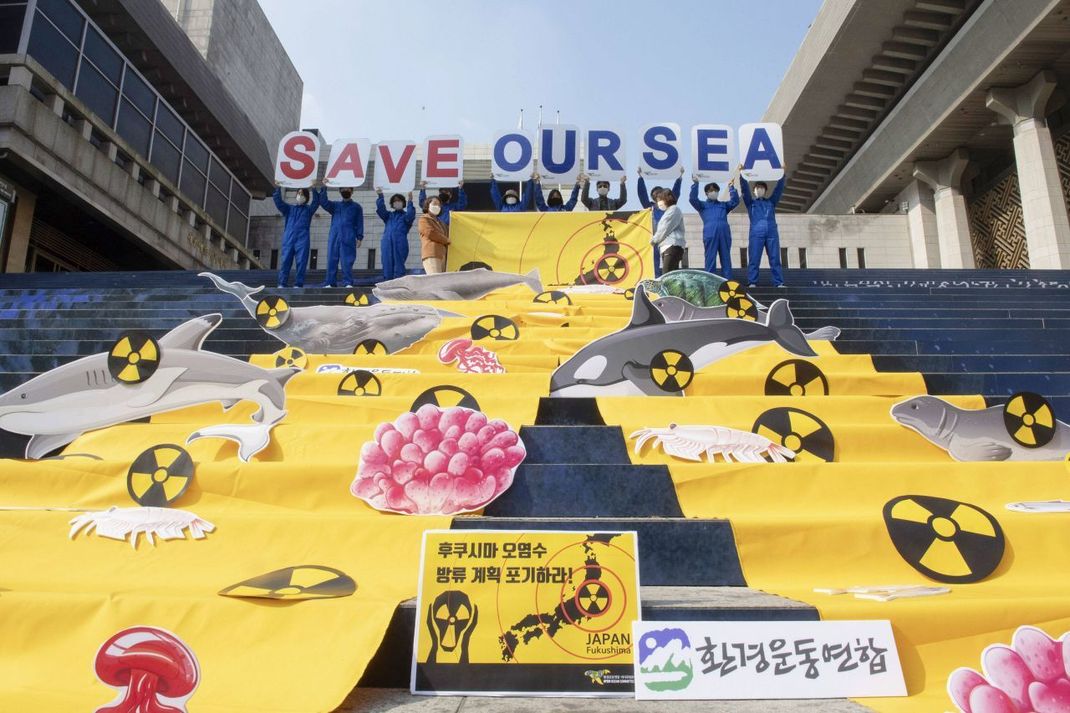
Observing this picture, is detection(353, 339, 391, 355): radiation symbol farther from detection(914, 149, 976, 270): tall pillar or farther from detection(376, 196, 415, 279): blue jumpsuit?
detection(914, 149, 976, 270): tall pillar

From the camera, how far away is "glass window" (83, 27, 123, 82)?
11914 mm

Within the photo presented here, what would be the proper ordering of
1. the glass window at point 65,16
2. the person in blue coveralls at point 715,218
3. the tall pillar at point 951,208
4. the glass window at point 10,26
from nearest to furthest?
the person in blue coveralls at point 715,218, the glass window at point 10,26, the glass window at point 65,16, the tall pillar at point 951,208

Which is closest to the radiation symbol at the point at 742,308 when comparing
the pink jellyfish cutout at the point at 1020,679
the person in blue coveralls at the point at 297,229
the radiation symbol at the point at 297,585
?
the pink jellyfish cutout at the point at 1020,679

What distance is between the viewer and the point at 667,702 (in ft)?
5.22

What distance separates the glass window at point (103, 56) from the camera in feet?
39.1

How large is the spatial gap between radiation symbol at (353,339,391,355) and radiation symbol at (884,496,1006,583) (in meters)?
3.48

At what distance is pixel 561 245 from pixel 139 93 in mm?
10517

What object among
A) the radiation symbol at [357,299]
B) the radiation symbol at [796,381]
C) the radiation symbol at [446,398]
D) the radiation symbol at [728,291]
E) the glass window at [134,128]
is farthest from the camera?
the glass window at [134,128]

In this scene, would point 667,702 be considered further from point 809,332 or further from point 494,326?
point 809,332

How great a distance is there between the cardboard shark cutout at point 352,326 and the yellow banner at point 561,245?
267cm

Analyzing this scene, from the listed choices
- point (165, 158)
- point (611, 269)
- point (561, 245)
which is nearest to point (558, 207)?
point (561, 245)

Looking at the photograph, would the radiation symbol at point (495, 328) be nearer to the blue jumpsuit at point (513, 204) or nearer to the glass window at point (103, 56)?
the blue jumpsuit at point (513, 204)

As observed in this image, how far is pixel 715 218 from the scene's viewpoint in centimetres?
762

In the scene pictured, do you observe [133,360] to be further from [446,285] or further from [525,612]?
[446,285]
